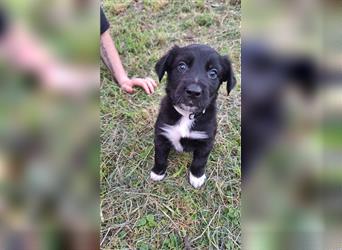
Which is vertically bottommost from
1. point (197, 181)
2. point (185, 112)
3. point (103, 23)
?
point (197, 181)

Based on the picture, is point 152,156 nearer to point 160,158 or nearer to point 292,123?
point 160,158

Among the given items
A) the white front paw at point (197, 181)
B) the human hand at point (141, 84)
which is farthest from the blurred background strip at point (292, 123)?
the human hand at point (141, 84)

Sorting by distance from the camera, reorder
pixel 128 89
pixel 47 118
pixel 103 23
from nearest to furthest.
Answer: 1. pixel 47 118
2. pixel 103 23
3. pixel 128 89

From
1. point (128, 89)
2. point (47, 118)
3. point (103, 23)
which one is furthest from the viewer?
point (128, 89)

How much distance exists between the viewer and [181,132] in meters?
1.24

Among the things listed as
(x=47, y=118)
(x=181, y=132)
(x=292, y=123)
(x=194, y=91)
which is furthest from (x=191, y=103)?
(x=47, y=118)

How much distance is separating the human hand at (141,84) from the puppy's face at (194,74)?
0.13 feet

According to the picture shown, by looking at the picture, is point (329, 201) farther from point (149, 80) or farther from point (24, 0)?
point (24, 0)

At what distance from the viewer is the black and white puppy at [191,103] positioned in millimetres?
1102

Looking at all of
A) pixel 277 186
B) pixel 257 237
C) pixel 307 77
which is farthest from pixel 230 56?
pixel 257 237

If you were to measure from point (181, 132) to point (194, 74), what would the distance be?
0.20 meters

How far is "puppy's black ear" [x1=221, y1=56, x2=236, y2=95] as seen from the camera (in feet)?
3.54

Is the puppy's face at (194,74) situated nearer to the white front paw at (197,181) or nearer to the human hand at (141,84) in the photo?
the human hand at (141,84)

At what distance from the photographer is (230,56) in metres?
1.08
